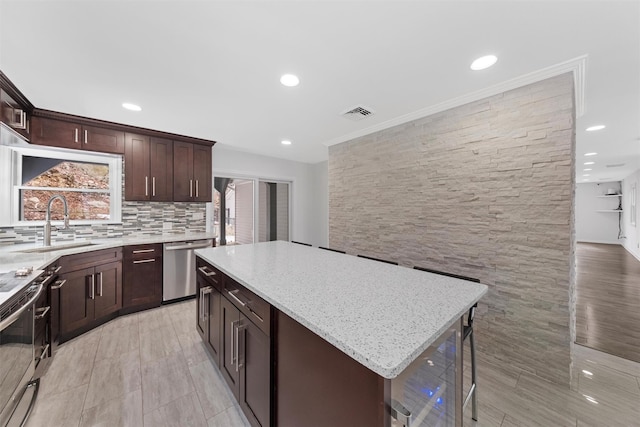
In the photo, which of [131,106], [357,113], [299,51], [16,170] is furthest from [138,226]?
[357,113]

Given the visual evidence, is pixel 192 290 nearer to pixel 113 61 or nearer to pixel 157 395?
pixel 157 395

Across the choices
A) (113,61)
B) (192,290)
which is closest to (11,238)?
(192,290)

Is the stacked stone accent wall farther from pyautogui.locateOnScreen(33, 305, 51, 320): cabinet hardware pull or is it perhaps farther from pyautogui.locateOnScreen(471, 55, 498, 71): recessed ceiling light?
pyautogui.locateOnScreen(33, 305, 51, 320): cabinet hardware pull

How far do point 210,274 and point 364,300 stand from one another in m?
1.43

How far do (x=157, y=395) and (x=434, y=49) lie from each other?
3.29m

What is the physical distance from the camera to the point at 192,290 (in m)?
3.51

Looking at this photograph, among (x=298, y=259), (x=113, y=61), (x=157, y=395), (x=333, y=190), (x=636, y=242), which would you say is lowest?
(x=157, y=395)

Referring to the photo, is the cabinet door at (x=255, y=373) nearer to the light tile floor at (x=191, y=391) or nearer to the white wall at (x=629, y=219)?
the light tile floor at (x=191, y=391)

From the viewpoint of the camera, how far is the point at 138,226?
351cm

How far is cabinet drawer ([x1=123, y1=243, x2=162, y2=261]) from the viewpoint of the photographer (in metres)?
2.98

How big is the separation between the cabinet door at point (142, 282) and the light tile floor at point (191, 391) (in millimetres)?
669

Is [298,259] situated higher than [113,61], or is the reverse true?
[113,61]

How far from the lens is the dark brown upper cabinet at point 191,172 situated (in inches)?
144

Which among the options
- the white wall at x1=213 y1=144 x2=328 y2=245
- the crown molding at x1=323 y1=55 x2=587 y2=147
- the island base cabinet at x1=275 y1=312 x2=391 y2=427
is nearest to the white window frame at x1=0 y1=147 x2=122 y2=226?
the white wall at x1=213 y1=144 x2=328 y2=245
